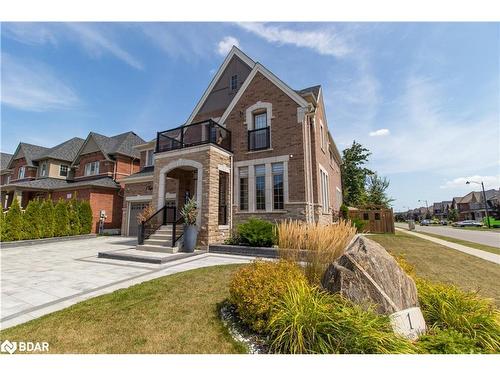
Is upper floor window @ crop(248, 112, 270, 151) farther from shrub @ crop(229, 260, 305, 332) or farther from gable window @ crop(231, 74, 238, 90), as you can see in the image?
shrub @ crop(229, 260, 305, 332)

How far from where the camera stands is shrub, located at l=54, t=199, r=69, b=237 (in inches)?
602

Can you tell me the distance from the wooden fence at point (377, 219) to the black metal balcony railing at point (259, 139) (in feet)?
43.9

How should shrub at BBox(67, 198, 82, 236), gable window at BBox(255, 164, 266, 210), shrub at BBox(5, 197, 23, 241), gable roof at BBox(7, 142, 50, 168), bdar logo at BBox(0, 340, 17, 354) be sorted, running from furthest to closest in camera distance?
gable roof at BBox(7, 142, 50, 168), shrub at BBox(67, 198, 82, 236), shrub at BBox(5, 197, 23, 241), gable window at BBox(255, 164, 266, 210), bdar logo at BBox(0, 340, 17, 354)

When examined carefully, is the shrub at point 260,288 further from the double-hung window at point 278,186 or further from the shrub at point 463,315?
the double-hung window at point 278,186

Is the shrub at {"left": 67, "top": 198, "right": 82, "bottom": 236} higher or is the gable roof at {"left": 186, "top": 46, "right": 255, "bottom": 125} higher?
the gable roof at {"left": 186, "top": 46, "right": 255, "bottom": 125}

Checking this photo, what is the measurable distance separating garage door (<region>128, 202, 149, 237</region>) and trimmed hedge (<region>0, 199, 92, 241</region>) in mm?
2919

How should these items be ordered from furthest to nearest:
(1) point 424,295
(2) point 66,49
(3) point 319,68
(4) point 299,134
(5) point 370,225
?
1. (5) point 370,225
2. (4) point 299,134
3. (3) point 319,68
4. (2) point 66,49
5. (1) point 424,295

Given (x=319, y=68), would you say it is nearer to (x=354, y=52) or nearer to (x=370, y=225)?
(x=354, y=52)

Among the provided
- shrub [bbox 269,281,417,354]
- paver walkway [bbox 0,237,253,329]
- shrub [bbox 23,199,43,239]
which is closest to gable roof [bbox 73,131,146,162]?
shrub [bbox 23,199,43,239]

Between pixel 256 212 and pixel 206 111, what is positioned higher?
pixel 206 111

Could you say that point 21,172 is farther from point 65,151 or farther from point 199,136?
point 199,136
